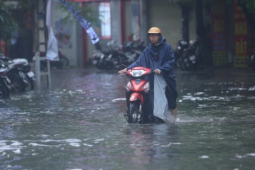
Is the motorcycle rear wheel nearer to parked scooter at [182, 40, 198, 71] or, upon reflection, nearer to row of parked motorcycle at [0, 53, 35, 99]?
parked scooter at [182, 40, 198, 71]

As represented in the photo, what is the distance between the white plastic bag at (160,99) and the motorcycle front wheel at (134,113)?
27 centimetres

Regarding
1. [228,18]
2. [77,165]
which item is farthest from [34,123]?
[228,18]

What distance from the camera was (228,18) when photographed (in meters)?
30.0

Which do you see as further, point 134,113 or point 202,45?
point 202,45

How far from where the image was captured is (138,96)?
12.2m

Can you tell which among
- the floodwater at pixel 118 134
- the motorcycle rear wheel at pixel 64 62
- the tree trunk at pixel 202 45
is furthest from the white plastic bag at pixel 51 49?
the motorcycle rear wheel at pixel 64 62

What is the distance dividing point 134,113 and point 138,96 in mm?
300

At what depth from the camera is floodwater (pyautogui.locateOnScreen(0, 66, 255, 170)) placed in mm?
8844

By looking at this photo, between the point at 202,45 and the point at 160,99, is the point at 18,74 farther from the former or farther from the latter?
the point at 202,45

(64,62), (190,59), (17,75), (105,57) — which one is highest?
(17,75)

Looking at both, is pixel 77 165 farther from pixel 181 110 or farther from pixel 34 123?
pixel 181 110

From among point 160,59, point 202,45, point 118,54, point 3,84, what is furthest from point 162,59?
point 118,54

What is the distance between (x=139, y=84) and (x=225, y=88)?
7870mm

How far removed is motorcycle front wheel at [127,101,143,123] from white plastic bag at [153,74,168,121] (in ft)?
0.89
